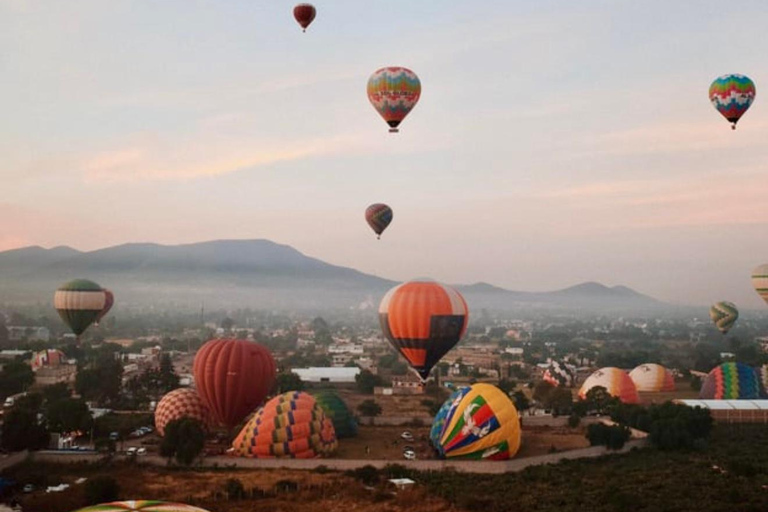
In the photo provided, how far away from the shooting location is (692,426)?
33.6 metres

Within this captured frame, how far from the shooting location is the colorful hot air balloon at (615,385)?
1774 inches

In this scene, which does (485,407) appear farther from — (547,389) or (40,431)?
(547,389)

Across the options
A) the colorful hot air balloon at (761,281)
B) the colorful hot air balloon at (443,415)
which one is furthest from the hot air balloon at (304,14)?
the colorful hot air balloon at (761,281)

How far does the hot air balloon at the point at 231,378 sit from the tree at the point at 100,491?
8.78 m

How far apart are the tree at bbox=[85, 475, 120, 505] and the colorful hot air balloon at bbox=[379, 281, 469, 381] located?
14.3 metres

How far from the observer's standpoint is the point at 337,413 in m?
34.7

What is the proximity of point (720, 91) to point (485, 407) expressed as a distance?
23.0m

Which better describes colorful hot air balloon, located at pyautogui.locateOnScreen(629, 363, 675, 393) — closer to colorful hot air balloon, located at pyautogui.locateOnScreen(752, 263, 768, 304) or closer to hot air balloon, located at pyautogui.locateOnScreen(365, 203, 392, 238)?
colorful hot air balloon, located at pyautogui.locateOnScreen(752, 263, 768, 304)

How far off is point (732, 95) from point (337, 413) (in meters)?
26.0

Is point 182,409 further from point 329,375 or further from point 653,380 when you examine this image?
point 653,380

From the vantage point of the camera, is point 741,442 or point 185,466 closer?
point 185,466

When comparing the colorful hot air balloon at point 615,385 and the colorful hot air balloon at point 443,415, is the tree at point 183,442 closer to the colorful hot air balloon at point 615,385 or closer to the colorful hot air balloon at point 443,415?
the colorful hot air balloon at point 443,415

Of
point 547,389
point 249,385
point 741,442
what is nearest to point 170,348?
point 547,389

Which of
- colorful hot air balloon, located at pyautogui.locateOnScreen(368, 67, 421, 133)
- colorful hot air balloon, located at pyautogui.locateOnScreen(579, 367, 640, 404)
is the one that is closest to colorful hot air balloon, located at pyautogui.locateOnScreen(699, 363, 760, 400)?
colorful hot air balloon, located at pyautogui.locateOnScreen(579, 367, 640, 404)
